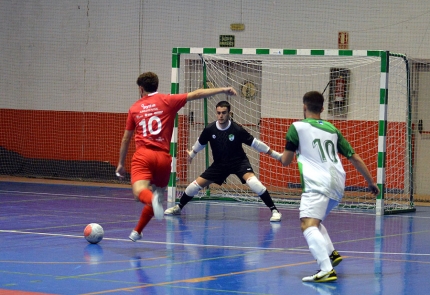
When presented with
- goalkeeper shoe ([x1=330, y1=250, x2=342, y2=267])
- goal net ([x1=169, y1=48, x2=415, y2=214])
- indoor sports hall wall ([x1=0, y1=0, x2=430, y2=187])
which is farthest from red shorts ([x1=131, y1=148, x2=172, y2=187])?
indoor sports hall wall ([x1=0, y1=0, x2=430, y2=187])

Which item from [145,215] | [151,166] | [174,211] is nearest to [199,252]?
[145,215]

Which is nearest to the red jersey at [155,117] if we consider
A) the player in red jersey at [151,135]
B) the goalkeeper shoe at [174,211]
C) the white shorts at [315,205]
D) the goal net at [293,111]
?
the player in red jersey at [151,135]

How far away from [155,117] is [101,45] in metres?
12.8

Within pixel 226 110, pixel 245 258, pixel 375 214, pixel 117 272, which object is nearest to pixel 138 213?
pixel 226 110

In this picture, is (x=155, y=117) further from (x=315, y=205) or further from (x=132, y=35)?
(x=132, y=35)

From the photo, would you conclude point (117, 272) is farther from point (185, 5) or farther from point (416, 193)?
point (185, 5)

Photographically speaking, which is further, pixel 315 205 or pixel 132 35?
pixel 132 35

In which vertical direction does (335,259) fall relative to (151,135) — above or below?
below

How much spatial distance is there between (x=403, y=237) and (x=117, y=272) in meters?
5.10

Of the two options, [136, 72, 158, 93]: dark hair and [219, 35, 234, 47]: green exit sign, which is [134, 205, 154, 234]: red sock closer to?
[136, 72, 158, 93]: dark hair

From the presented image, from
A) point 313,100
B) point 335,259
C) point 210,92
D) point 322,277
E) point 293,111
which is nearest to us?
point 322,277

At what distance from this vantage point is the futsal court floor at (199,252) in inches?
295

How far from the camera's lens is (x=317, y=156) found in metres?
8.07

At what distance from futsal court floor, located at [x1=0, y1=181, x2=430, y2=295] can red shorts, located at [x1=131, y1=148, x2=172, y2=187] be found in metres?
0.85
